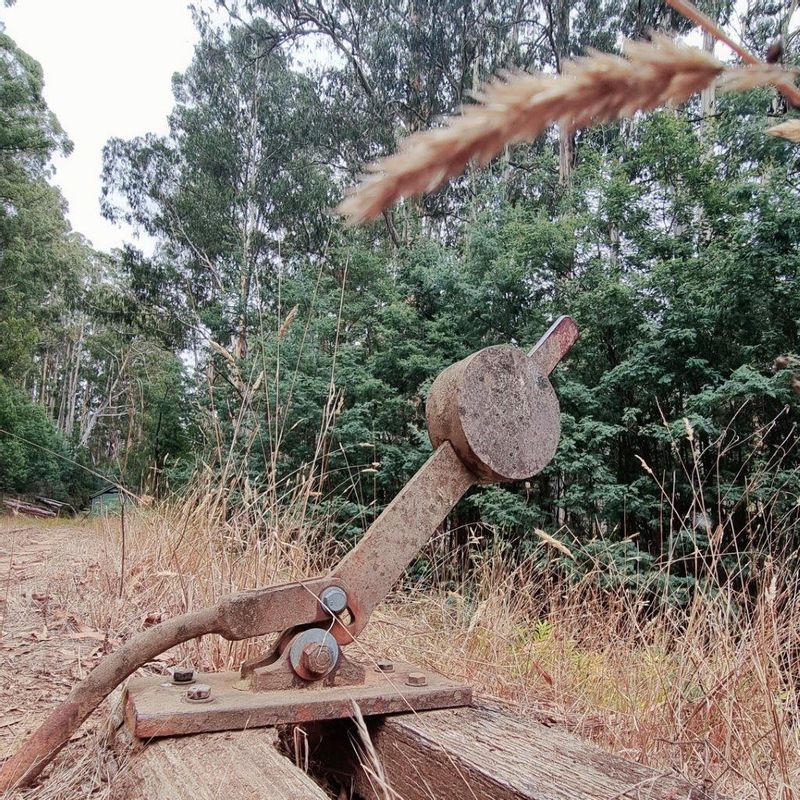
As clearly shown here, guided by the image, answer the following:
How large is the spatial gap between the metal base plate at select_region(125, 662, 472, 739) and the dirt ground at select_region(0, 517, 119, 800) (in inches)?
5.0

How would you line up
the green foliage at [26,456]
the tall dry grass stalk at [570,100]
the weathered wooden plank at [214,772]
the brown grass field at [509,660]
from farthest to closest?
1. the green foliage at [26,456]
2. the brown grass field at [509,660]
3. the weathered wooden plank at [214,772]
4. the tall dry grass stalk at [570,100]

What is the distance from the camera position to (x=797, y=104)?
27cm

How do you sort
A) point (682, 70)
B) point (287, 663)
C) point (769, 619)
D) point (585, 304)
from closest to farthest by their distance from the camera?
1. point (682, 70)
2. point (287, 663)
3. point (769, 619)
4. point (585, 304)

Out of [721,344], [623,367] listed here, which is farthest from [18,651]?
[721,344]

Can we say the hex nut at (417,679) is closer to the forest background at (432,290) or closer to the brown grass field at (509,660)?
the brown grass field at (509,660)

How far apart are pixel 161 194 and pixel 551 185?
12554 mm

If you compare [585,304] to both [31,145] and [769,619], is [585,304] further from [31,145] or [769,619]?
[31,145]

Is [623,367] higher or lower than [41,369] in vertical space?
higher

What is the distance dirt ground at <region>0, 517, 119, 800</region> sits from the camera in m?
1.15

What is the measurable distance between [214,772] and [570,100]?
36.4 inches

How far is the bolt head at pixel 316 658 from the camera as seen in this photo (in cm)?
116

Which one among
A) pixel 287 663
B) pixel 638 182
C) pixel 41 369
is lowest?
pixel 41 369

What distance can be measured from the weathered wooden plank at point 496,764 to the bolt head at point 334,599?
203 millimetres

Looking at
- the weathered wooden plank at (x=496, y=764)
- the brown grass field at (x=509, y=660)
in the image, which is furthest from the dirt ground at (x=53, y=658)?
the weathered wooden plank at (x=496, y=764)
